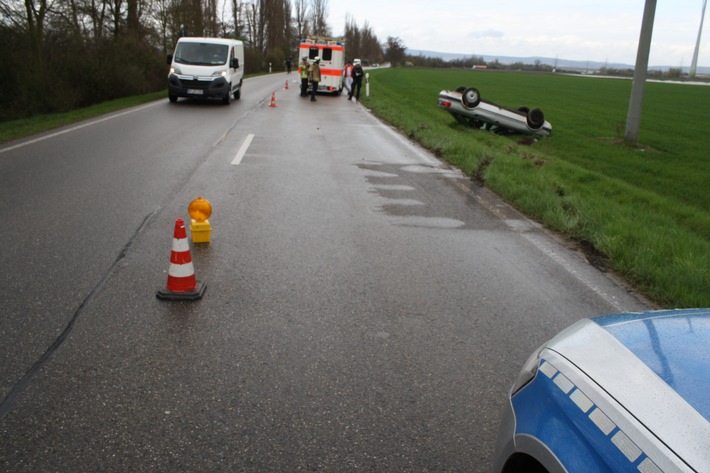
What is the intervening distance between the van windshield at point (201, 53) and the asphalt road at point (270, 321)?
14085mm

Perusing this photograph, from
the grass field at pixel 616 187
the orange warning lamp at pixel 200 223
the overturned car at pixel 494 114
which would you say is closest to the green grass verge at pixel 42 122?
the orange warning lamp at pixel 200 223

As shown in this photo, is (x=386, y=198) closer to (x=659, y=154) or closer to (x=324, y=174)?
(x=324, y=174)

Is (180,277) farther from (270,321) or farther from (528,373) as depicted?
(528,373)

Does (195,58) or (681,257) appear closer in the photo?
(681,257)

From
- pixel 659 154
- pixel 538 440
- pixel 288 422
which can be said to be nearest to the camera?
pixel 538 440

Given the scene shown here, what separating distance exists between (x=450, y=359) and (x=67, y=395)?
2.36 metres

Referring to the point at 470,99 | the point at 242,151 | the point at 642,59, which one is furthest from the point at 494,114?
the point at 242,151

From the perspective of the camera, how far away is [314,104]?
1058 inches

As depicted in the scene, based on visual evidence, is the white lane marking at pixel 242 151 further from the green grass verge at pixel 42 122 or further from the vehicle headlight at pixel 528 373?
the vehicle headlight at pixel 528 373

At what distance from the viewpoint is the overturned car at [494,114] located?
66.1 feet

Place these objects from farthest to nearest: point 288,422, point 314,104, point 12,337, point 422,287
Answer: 1. point 314,104
2. point 422,287
3. point 12,337
4. point 288,422

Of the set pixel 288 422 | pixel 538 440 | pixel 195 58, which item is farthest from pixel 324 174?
pixel 195 58

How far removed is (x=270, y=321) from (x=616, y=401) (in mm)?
3201

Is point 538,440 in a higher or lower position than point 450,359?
higher
